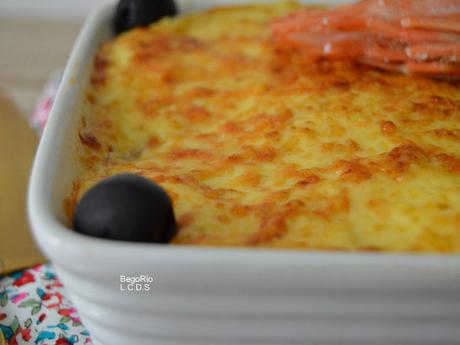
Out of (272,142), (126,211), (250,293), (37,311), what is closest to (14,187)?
(37,311)

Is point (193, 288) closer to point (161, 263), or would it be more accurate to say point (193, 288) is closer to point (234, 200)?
point (161, 263)

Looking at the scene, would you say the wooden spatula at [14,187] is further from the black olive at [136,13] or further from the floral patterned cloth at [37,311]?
the black olive at [136,13]

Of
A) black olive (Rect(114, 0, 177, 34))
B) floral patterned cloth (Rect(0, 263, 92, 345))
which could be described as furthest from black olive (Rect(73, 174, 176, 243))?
black olive (Rect(114, 0, 177, 34))

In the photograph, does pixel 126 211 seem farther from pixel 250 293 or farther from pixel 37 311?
pixel 37 311

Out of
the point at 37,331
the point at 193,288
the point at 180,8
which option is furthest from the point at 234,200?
the point at 180,8

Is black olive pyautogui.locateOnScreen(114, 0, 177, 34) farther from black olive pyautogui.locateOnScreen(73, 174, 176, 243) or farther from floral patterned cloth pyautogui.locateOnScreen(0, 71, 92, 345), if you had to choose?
black olive pyautogui.locateOnScreen(73, 174, 176, 243)

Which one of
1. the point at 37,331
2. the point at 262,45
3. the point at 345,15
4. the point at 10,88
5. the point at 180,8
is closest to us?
the point at 37,331
